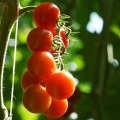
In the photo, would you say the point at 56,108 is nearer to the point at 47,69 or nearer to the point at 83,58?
the point at 47,69

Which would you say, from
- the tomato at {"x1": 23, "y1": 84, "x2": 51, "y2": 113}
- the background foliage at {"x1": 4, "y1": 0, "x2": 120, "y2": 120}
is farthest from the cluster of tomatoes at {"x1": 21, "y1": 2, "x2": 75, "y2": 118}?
the background foliage at {"x1": 4, "y1": 0, "x2": 120, "y2": 120}

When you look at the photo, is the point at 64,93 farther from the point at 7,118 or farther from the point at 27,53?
the point at 27,53

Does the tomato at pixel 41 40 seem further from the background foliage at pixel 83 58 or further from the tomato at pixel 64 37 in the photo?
the background foliage at pixel 83 58

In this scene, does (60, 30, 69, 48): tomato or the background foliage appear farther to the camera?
the background foliage

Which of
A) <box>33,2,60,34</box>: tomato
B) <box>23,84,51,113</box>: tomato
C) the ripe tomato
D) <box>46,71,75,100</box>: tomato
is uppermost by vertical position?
<box>33,2,60,34</box>: tomato

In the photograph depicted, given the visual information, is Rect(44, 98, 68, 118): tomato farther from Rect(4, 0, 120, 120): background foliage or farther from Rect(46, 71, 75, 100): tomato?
Rect(4, 0, 120, 120): background foliage

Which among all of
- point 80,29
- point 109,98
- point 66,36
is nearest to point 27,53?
point 80,29

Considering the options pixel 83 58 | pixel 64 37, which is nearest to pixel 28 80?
pixel 64 37
